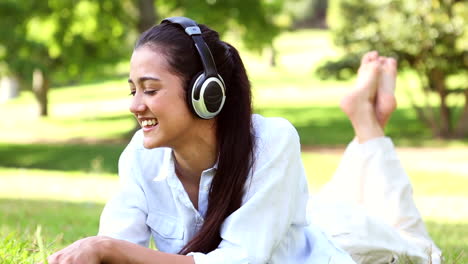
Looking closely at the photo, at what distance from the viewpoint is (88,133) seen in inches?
1032

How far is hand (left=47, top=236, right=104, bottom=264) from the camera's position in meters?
Answer: 2.25

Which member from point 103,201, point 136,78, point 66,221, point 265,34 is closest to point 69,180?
point 103,201

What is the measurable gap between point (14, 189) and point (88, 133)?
1449cm

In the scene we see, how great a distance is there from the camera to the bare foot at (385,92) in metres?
4.87

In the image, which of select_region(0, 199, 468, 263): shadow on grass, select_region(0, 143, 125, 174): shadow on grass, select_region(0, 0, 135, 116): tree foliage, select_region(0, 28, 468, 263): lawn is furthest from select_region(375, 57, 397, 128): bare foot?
select_region(0, 0, 135, 116): tree foliage

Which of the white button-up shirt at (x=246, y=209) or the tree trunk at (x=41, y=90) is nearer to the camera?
the white button-up shirt at (x=246, y=209)

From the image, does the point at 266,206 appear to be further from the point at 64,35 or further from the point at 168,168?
the point at 64,35

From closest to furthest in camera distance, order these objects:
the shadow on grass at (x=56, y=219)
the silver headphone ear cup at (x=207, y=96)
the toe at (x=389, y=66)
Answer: the silver headphone ear cup at (x=207, y=96)
the shadow on grass at (x=56, y=219)
the toe at (x=389, y=66)

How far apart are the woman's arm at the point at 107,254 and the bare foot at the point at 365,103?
93.2 inches

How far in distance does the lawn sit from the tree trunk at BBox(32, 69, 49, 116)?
56 cm

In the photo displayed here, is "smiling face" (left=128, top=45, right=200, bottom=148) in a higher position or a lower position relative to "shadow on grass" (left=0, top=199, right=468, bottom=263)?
higher

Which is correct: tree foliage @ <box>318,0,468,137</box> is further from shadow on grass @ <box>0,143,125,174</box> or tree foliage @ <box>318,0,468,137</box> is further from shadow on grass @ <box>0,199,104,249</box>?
shadow on grass @ <box>0,199,104,249</box>

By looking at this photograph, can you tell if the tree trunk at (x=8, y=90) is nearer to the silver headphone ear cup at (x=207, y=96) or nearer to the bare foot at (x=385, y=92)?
the bare foot at (x=385, y=92)

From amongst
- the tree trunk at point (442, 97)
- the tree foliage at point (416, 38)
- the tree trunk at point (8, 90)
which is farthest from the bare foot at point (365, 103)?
the tree trunk at point (8, 90)
